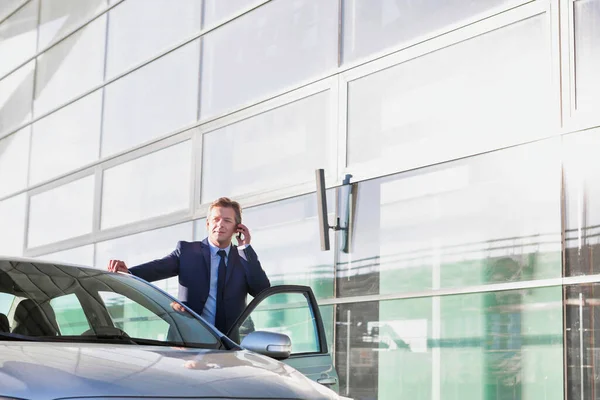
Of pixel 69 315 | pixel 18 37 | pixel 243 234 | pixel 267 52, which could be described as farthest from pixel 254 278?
pixel 18 37

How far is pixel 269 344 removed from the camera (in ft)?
12.9

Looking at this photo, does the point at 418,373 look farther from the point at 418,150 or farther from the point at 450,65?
the point at 450,65


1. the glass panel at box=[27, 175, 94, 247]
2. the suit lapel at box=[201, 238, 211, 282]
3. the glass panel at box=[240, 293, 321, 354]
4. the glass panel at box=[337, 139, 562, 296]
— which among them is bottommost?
the glass panel at box=[240, 293, 321, 354]

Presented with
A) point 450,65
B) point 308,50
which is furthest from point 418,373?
point 308,50

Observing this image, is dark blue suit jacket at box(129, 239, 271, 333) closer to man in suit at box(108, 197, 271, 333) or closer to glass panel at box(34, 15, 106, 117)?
man in suit at box(108, 197, 271, 333)

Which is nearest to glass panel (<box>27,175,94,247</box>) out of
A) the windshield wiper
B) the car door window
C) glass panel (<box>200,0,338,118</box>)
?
glass panel (<box>200,0,338,118</box>)

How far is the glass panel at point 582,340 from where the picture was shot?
6262mm

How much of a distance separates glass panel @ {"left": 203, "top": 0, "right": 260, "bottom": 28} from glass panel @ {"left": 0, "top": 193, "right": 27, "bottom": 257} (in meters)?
5.56

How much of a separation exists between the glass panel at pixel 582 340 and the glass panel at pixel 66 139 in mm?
8184

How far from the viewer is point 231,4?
10.7m

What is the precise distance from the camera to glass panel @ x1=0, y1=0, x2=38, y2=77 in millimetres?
15867

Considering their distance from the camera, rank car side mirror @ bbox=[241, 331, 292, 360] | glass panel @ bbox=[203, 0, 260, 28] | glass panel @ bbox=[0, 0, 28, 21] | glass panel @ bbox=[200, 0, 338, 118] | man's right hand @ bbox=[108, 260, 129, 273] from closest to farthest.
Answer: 1. car side mirror @ bbox=[241, 331, 292, 360]
2. man's right hand @ bbox=[108, 260, 129, 273]
3. glass panel @ bbox=[200, 0, 338, 118]
4. glass panel @ bbox=[203, 0, 260, 28]
5. glass panel @ bbox=[0, 0, 28, 21]

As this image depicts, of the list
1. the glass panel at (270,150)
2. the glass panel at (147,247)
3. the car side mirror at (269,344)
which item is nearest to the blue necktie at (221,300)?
the car side mirror at (269,344)

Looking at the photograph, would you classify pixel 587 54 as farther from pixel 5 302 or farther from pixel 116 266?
pixel 5 302
